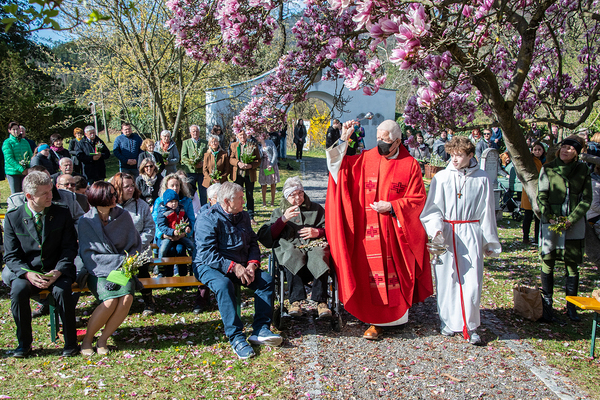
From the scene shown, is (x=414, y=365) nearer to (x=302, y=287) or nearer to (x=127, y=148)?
(x=302, y=287)

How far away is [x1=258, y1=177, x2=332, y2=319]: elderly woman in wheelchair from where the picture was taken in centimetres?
486

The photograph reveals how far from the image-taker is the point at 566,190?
5168 mm

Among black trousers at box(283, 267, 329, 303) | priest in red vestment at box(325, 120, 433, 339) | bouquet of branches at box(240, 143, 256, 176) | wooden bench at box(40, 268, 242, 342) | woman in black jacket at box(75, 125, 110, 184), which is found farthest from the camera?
bouquet of branches at box(240, 143, 256, 176)

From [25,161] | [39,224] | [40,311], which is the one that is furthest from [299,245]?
[25,161]

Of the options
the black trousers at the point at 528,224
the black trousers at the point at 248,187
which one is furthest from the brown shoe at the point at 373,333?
the black trousers at the point at 248,187

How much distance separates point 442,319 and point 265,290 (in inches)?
70.2

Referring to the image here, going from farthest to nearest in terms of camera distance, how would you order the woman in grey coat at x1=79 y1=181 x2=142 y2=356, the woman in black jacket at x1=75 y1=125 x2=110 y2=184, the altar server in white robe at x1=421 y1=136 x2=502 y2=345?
the woman in black jacket at x1=75 y1=125 x2=110 y2=184 → the altar server in white robe at x1=421 y1=136 x2=502 y2=345 → the woman in grey coat at x1=79 y1=181 x2=142 y2=356

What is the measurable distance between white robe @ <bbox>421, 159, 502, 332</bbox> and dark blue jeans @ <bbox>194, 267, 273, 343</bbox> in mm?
1689

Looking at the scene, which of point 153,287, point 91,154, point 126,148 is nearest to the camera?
point 153,287

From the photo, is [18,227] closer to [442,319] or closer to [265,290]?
[265,290]

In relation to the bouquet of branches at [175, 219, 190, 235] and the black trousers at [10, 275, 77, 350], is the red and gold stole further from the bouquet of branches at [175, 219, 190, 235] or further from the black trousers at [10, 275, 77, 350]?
the black trousers at [10, 275, 77, 350]

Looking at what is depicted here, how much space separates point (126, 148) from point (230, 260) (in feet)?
17.8

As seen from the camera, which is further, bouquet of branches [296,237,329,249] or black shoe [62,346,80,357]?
bouquet of branches [296,237,329,249]

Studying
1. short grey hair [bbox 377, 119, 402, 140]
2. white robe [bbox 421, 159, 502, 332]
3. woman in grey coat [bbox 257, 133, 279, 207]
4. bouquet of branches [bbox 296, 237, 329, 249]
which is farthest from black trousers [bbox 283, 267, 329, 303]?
woman in grey coat [bbox 257, 133, 279, 207]
